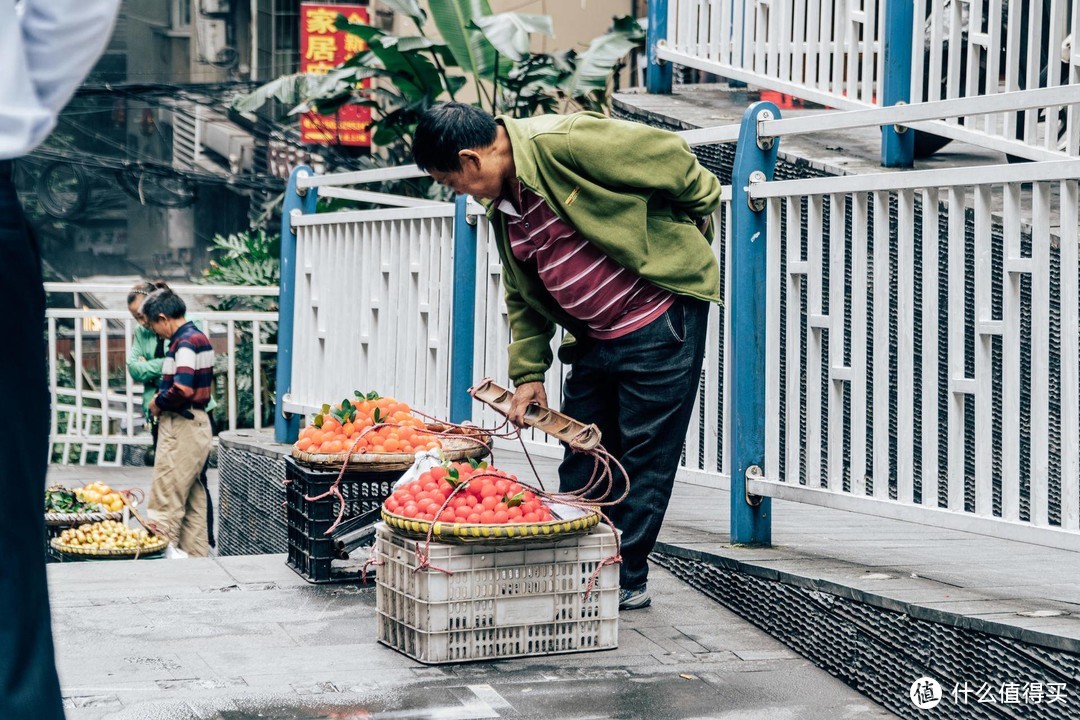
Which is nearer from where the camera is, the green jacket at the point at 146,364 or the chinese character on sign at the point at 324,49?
the green jacket at the point at 146,364

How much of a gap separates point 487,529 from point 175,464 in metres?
5.47

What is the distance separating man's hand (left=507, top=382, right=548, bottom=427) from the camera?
4.11 meters

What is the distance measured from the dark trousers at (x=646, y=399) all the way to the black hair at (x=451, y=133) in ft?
2.35

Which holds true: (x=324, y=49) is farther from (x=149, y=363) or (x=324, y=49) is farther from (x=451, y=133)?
(x=451, y=133)

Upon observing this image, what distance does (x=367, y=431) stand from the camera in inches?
186

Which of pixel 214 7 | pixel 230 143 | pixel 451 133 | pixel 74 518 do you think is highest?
pixel 214 7

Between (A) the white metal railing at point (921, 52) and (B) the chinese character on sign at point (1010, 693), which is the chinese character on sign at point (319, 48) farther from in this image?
(B) the chinese character on sign at point (1010, 693)

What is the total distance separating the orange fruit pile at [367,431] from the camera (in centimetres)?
480

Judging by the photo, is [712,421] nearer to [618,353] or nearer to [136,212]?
[618,353]

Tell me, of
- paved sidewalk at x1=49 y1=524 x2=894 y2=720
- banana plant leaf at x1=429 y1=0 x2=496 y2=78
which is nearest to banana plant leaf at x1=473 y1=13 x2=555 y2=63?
banana plant leaf at x1=429 y1=0 x2=496 y2=78

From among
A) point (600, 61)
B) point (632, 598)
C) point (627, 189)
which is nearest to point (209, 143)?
point (600, 61)

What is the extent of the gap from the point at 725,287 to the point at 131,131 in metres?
16.9

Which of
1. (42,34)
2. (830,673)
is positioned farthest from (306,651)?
(42,34)

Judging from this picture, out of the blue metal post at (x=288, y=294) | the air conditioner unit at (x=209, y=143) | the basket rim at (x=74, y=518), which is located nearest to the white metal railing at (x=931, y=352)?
the blue metal post at (x=288, y=294)
